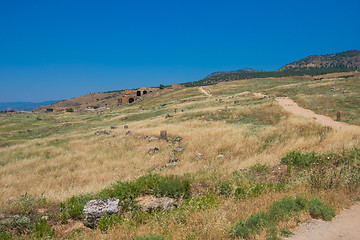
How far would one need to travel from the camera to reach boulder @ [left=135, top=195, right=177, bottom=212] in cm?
494

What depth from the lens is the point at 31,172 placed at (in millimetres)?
10703

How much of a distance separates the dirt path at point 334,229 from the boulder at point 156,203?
2.70 metres

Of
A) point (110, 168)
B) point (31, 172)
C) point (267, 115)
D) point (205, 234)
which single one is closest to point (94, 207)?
point (205, 234)

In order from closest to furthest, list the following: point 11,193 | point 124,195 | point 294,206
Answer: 1. point 294,206
2. point 124,195
3. point 11,193

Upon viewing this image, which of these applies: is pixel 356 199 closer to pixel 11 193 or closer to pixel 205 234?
pixel 205 234

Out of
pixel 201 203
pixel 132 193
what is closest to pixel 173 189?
pixel 201 203

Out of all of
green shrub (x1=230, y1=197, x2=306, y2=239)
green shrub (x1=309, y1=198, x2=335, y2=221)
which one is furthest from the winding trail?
green shrub (x1=230, y1=197, x2=306, y2=239)

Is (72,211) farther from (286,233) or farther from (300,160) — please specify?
(300,160)

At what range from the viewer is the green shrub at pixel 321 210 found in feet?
13.3

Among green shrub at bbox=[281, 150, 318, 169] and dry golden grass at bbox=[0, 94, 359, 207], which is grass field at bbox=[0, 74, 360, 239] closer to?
dry golden grass at bbox=[0, 94, 359, 207]

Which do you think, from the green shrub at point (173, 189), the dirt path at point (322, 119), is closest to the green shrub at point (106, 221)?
the green shrub at point (173, 189)

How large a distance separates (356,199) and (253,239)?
3197mm

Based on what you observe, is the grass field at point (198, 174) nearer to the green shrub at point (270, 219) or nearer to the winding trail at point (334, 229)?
the green shrub at point (270, 219)

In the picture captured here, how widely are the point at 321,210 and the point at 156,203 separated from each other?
3711 mm
